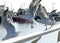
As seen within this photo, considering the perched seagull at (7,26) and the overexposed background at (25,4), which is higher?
the overexposed background at (25,4)

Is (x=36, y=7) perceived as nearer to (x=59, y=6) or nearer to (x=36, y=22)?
(x=36, y=22)

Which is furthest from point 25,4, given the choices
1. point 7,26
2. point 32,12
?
point 7,26

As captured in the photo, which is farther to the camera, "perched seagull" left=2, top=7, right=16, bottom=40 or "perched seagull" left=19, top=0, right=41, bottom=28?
"perched seagull" left=19, top=0, right=41, bottom=28

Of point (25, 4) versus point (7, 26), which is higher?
point (25, 4)

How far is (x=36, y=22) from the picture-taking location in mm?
1679

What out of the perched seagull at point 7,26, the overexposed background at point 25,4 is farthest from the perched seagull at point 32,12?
the perched seagull at point 7,26

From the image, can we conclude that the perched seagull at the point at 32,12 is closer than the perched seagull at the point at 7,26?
No

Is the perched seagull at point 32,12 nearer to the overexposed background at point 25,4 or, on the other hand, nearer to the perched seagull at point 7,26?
the overexposed background at point 25,4

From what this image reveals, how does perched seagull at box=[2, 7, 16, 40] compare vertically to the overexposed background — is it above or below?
below

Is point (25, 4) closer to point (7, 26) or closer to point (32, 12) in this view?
point (32, 12)

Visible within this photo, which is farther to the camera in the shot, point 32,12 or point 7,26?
point 32,12

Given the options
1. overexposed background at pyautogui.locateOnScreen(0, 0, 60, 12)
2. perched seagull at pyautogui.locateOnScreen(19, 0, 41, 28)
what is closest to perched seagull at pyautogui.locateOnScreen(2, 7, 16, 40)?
overexposed background at pyautogui.locateOnScreen(0, 0, 60, 12)

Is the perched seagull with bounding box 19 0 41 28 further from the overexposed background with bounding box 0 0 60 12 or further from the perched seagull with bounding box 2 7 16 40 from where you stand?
the perched seagull with bounding box 2 7 16 40

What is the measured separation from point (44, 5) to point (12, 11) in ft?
1.88
